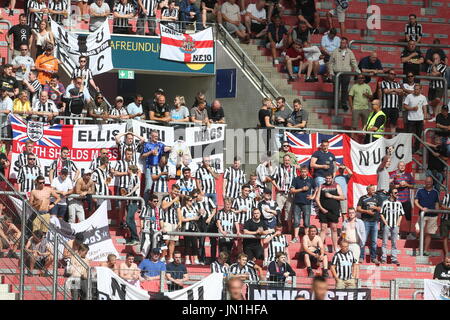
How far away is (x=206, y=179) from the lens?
80.7 feet

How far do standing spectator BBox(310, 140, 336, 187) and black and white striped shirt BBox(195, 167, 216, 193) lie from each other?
6.52 ft

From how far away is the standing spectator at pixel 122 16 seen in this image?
93.6ft

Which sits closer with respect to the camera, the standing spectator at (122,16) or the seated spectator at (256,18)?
the standing spectator at (122,16)

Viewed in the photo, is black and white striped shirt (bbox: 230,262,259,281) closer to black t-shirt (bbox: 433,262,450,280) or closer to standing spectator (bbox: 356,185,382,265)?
standing spectator (bbox: 356,185,382,265)

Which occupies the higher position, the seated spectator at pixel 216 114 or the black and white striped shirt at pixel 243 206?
the seated spectator at pixel 216 114

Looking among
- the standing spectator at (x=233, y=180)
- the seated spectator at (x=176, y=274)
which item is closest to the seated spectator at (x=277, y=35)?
the standing spectator at (x=233, y=180)

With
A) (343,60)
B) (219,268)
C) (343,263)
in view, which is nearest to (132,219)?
(219,268)

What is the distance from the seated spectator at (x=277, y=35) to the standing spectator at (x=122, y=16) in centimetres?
331

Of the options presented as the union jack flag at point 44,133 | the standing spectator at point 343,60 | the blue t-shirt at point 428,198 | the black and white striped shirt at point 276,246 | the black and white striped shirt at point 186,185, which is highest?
the standing spectator at point 343,60

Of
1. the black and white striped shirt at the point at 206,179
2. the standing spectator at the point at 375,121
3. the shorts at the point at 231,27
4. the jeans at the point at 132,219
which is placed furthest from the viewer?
the shorts at the point at 231,27

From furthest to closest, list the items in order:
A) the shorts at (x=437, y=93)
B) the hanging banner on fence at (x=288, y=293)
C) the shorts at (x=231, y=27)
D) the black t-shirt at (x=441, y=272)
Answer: the shorts at (x=231, y=27)
the shorts at (x=437, y=93)
the black t-shirt at (x=441, y=272)
the hanging banner on fence at (x=288, y=293)

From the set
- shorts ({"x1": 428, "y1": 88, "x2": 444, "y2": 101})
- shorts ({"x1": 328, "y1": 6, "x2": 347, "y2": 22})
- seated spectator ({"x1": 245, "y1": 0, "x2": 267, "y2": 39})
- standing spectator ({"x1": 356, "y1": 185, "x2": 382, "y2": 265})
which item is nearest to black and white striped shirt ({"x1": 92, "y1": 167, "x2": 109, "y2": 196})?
standing spectator ({"x1": 356, "y1": 185, "x2": 382, "y2": 265})

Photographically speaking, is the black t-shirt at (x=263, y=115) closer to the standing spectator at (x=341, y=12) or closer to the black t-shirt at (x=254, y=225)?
the black t-shirt at (x=254, y=225)
